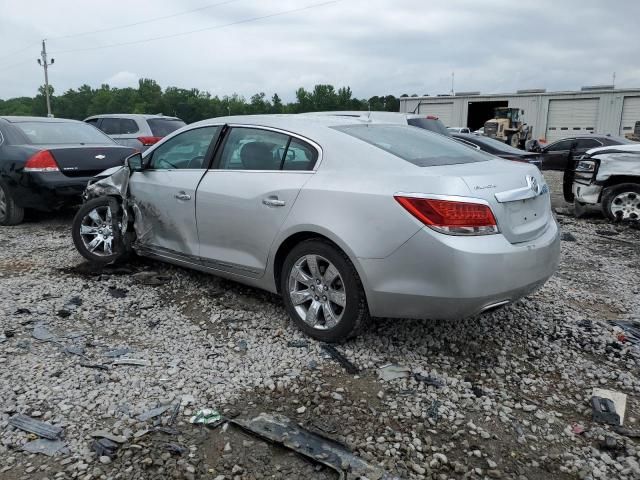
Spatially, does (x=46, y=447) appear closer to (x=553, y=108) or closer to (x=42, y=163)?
(x=42, y=163)

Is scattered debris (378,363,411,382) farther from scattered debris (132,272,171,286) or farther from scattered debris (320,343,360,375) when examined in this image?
scattered debris (132,272,171,286)

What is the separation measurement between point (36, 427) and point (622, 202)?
27.7 ft

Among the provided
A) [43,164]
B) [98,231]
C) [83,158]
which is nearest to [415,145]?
[98,231]

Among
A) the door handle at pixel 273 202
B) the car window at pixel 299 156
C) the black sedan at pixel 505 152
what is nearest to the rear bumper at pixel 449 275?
the door handle at pixel 273 202

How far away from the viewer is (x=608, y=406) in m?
3.14

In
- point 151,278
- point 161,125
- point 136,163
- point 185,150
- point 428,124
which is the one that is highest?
point 428,124

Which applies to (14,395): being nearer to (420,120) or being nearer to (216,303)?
(216,303)

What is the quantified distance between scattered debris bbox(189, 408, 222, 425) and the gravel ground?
1.8 inches

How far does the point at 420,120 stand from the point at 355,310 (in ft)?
24.5

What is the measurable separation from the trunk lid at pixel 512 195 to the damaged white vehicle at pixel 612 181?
5371 mm

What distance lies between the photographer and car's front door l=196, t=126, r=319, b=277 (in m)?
3.91

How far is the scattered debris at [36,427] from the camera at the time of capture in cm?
280

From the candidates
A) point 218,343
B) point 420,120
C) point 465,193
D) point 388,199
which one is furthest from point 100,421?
point 420,120

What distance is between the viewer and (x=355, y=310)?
3578 mm
